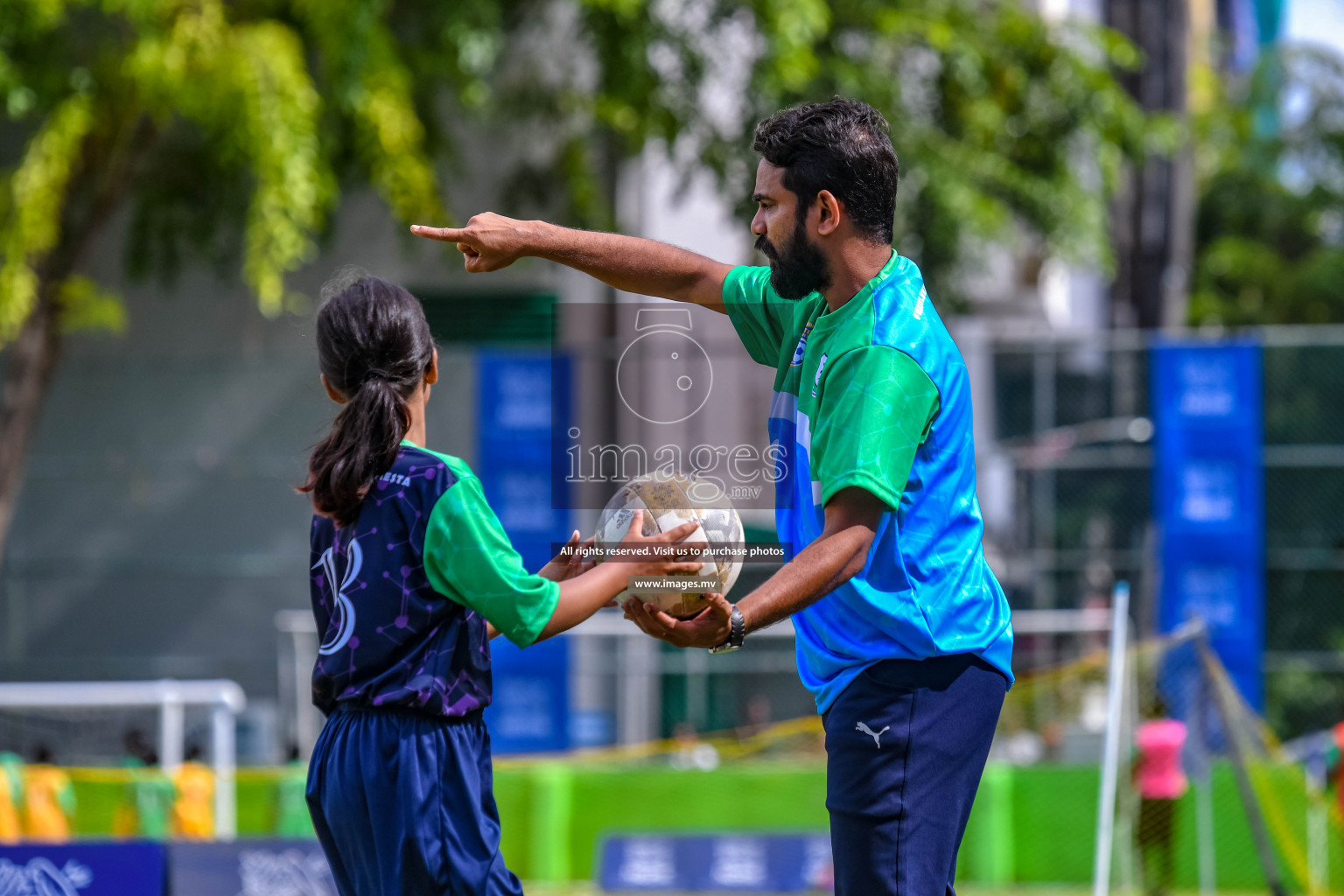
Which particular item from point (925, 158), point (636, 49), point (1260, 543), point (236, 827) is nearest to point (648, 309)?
point (236, 827)

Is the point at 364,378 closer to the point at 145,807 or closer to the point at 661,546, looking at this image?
the point at 661,546

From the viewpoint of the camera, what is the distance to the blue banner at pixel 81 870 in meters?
7.19

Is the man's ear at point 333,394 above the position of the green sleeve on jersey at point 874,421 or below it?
above

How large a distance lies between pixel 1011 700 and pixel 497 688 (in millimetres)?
4652

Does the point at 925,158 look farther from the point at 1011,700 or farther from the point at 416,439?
the point at 416,439

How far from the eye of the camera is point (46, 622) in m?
15.0

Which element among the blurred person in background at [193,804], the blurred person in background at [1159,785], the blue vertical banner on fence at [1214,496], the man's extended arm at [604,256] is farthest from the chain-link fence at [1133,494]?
the man's extended arm at [604,256]

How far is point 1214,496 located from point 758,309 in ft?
39.2

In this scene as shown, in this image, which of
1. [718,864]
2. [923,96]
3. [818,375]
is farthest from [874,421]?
[923,96]

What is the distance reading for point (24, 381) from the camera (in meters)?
11.9

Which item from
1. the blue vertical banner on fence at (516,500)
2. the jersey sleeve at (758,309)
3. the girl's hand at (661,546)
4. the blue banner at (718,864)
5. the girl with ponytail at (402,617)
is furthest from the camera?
the blue vertical banner on fence at (516,500)

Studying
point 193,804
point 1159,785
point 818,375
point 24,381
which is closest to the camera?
point 818,375

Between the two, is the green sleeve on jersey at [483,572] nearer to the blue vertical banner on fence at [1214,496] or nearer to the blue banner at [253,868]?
the blue banner at [253,868]

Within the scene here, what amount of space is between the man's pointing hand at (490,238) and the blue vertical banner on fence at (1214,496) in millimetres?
11881
